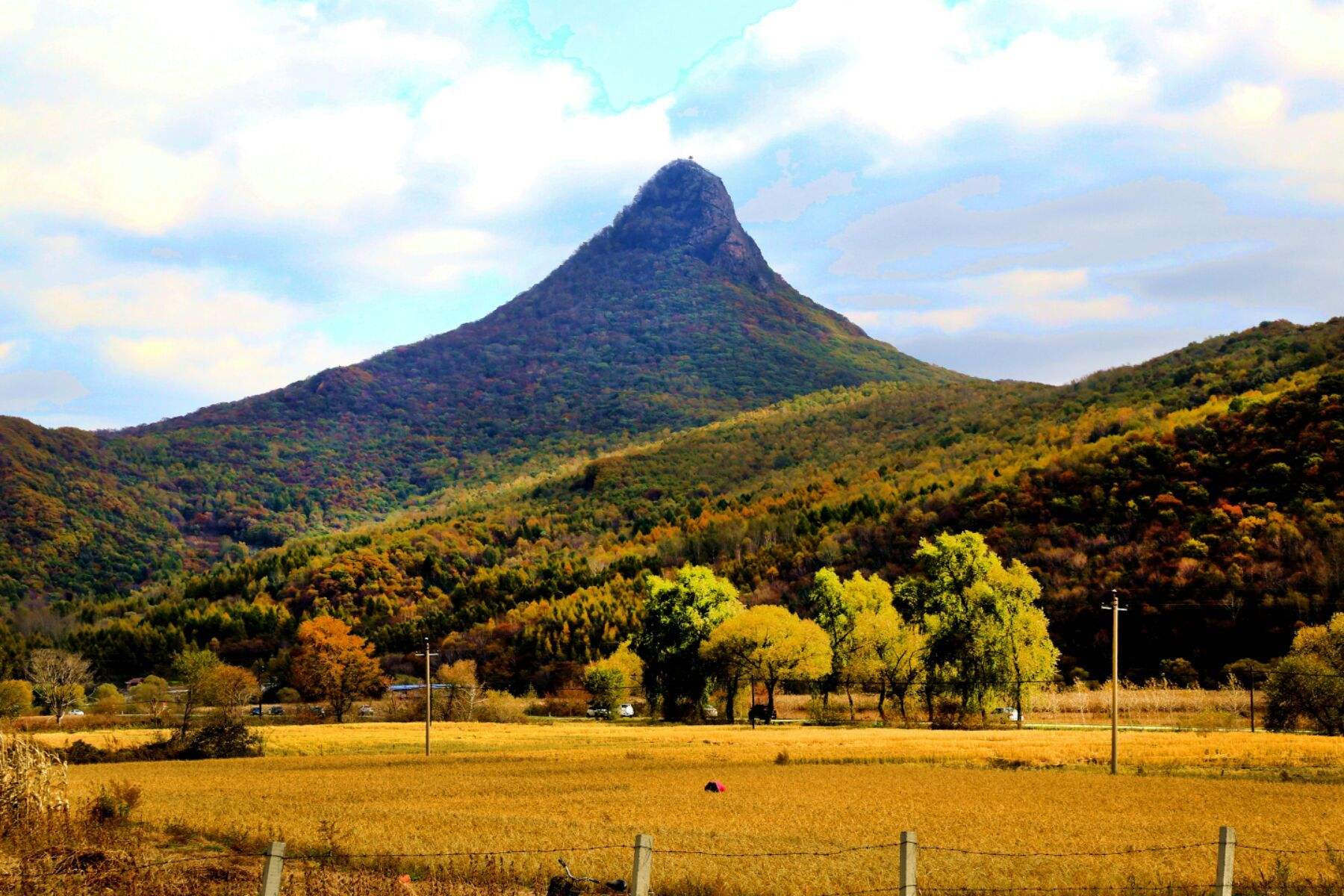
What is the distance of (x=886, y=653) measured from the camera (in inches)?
3297

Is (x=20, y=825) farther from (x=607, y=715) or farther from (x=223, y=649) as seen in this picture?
(x=223, y=649)

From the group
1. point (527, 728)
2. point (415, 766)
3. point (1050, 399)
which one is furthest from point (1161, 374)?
point (415, 766)

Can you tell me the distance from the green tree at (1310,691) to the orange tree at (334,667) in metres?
69.0

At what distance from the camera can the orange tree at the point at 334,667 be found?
10150 cm

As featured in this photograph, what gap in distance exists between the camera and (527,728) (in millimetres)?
77438

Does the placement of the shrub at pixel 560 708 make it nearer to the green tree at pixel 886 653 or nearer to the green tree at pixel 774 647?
the green tree at pixel 774 647

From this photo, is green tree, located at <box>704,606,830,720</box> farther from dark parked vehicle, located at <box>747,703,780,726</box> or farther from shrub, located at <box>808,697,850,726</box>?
shrub, located at <box>808,697,850,726</box>

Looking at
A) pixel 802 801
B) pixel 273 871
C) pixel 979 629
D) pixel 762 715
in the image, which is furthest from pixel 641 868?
pixel 762 715

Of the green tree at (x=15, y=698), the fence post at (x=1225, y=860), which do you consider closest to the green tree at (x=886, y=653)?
the green tree at (x=15, y=698)

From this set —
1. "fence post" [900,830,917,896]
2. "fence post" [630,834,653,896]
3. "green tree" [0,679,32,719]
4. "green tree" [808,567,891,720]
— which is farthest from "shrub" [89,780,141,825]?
"green tree" [0,679,32,719]

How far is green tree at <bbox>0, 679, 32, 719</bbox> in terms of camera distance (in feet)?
296

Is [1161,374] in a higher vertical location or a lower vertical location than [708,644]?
higher

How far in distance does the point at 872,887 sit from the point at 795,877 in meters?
1.83

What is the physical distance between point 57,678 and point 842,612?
73.7 m
